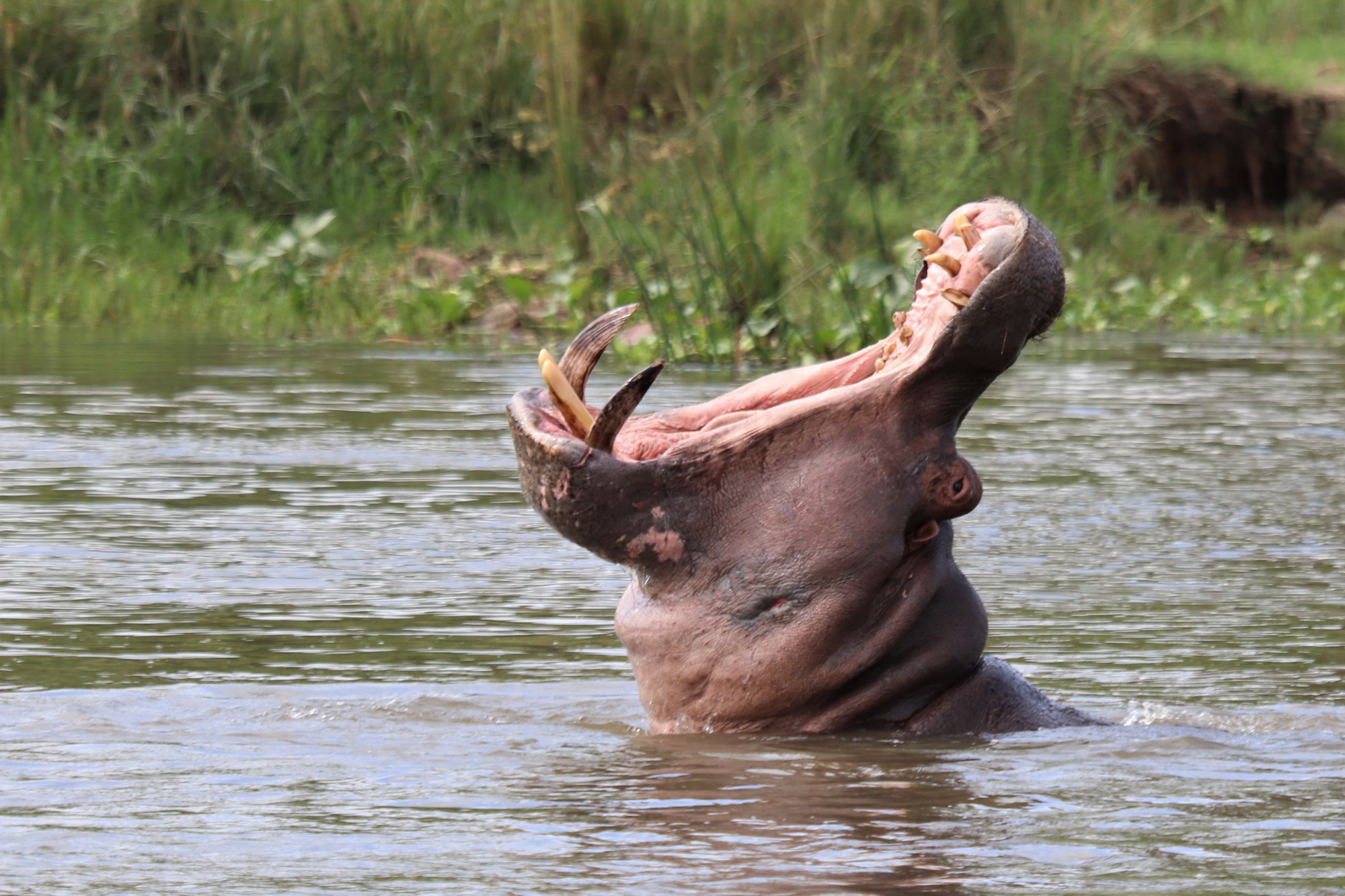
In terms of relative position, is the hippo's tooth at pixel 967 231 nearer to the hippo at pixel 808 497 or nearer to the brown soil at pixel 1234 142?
the hippo at pixel 808 497

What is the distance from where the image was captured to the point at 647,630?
280 cm

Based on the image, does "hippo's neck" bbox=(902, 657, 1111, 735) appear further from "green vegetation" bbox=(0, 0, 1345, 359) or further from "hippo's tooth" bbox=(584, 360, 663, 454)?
"green vegetation" bbox=(0, 0, 1345, 359)

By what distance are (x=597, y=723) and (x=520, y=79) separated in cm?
1105

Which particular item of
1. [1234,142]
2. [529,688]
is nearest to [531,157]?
[1234,142]

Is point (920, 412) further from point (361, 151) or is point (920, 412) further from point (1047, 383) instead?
point (361, 151)

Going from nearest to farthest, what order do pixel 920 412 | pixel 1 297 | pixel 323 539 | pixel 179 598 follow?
pixel 920 412
pixel 179 598
pixel 323 539
pixel 1 297

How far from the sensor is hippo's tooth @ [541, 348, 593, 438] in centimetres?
265

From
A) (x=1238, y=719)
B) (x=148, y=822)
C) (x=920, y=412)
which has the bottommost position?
(x=1238, y=719)

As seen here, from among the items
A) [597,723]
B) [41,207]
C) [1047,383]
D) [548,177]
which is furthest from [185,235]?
[597,723]

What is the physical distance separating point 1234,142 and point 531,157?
6289 millimetres

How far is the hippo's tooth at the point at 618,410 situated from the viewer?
261 centimetres

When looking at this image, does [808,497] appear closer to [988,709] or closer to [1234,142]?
[988,709]

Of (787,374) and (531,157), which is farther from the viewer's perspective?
(531,157)

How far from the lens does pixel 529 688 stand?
3.35 meters
